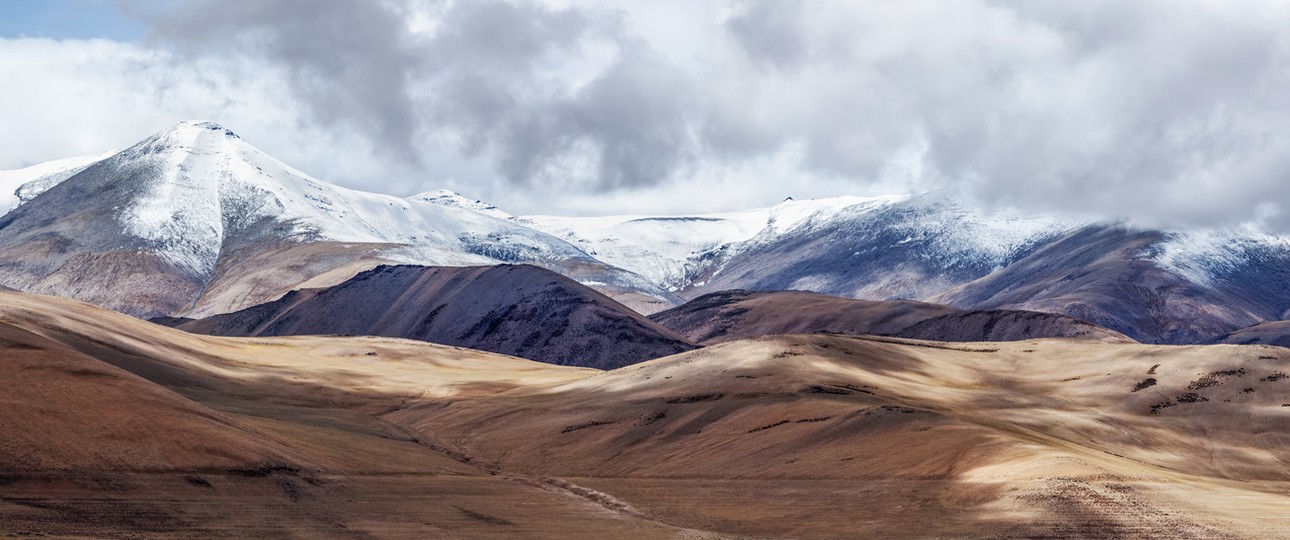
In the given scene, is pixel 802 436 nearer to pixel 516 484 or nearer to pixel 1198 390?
pixel 516 484

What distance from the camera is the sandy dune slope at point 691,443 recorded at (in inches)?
2657

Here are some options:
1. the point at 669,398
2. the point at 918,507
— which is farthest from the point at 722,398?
the point at 918,507

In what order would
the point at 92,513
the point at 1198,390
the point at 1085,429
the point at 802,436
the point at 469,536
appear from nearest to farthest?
the point at 92,513
the point at 469,536
the point at 802,436
the point at 1085,429
the point at 1198,390

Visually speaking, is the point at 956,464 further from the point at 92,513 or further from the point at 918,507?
the point at 92,513

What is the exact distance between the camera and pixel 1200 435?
106312 millimetres

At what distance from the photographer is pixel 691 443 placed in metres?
96.1

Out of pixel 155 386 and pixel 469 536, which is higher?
pixel 155 386

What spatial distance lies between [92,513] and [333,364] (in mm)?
90009

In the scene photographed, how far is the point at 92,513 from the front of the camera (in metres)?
62.3

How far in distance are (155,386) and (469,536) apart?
88.9ft

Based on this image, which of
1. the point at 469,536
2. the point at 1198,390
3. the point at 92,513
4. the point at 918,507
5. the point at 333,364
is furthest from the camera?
the point at 333,364

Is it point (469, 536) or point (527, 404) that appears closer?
point (469, 536)

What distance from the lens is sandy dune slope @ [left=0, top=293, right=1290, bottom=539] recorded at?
67500 mm

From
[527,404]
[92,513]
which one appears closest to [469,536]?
[92,513]
